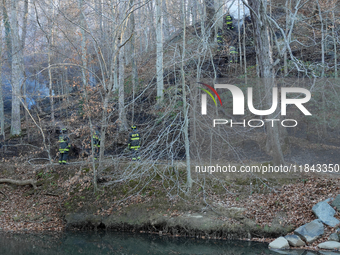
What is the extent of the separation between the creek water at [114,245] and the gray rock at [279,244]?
0.22 m

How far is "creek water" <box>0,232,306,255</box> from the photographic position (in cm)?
964

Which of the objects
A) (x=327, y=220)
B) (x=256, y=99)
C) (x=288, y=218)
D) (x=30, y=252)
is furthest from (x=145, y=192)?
(x=256, y=99)

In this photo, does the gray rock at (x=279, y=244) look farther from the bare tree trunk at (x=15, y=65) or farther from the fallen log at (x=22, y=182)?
the bare tree trunk at (x=15, y=65)

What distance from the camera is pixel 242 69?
21.3 metres

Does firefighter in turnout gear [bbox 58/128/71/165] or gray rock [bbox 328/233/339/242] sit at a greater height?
firefighter in turnout gear [bbox 58/128/71/165]

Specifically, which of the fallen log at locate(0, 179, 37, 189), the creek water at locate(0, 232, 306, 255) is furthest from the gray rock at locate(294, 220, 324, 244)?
the fallen log at locate(0, 179, 37, 189)

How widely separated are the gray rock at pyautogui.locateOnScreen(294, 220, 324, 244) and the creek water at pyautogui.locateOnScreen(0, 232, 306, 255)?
1.18m

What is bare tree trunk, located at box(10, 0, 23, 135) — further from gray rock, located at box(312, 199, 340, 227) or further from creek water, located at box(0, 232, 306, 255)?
gray rock, located at box(312, 199, 340, 227)

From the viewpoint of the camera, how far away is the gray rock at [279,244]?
30.4 feet

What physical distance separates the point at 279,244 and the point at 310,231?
1066 mm

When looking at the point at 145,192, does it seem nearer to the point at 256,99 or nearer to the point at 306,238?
the point at 306,238

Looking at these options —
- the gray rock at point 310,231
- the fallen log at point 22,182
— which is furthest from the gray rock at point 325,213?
the fallen log at point 22,182

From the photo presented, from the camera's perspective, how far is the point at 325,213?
9594 mm

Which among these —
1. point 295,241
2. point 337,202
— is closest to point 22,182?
point 295,241
